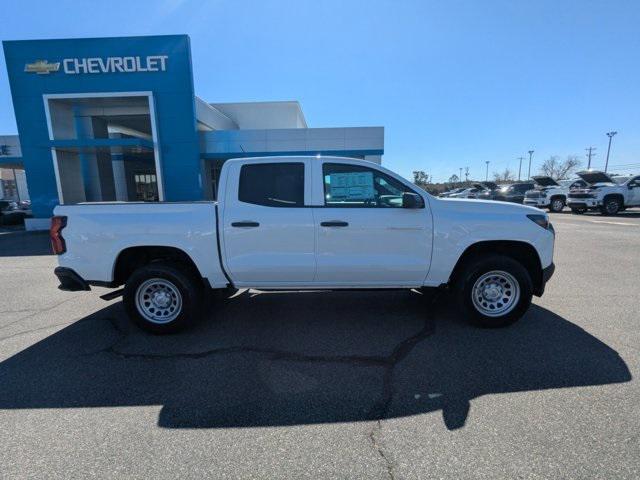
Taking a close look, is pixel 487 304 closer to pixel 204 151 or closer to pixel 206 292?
pixel 206 292

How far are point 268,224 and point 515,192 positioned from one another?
25.4 m

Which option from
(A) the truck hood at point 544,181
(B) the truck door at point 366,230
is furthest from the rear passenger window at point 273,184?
(A) the truck hood at point 544,181

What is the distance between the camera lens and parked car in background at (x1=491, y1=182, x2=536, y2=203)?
2412cm

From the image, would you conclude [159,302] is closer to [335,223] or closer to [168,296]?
[168,296]

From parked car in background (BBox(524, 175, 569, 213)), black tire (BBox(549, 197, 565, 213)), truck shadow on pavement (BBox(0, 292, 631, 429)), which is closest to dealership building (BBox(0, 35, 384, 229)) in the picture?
truck shadow on pavement (BBox(0, 292, 631, 429))

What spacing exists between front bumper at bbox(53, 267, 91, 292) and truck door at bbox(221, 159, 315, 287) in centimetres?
176

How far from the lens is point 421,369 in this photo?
3305 mm

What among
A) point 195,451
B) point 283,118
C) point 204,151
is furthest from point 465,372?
point 283,118

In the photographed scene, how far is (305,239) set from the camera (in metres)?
4.02

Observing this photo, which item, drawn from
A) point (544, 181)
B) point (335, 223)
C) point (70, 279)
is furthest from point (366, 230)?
point (544, 181)

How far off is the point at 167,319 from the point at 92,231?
135 centimetres

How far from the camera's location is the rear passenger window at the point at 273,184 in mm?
4086

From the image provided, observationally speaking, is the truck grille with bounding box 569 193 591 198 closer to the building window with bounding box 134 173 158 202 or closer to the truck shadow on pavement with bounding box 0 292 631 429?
the truck shadow on pavement with bounding box 0 292 631 429

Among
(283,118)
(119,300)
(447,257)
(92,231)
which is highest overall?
(283,118)
